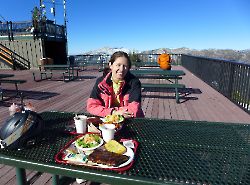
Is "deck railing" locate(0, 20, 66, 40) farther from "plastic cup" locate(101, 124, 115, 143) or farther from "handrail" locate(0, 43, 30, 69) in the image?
"plastic cup" locate(101, 124, 115, 143)

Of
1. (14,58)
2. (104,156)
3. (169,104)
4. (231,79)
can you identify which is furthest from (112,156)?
(14,58)

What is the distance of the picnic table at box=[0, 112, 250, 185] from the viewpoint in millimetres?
1109

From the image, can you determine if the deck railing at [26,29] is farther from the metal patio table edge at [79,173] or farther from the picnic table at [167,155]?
the metal patio table edge at [79,173]

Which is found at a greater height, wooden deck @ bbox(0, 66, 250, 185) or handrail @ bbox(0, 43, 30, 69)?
handrail @ bbox(0, 43, 30, 69)

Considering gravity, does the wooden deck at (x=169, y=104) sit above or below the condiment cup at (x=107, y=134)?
below

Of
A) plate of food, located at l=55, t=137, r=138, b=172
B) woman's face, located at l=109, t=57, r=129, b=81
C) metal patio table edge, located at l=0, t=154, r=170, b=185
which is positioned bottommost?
metal patio table edge, located at l=0, t=154, r=170, b=185

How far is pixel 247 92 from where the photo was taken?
18.0 feet

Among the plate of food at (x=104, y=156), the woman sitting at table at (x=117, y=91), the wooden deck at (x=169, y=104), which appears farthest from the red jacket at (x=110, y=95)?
the wooden deck at (x=169, y=104)

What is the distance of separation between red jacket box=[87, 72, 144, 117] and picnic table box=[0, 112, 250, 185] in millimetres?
532

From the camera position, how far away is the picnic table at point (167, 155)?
111 centimetres

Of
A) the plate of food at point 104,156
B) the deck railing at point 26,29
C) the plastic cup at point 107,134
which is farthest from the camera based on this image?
the deck railing at point 26,29

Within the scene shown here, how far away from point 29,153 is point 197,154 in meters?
1.08

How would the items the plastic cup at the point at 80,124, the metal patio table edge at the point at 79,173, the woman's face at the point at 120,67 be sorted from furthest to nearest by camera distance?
the woman's face at the point at 120,67 → the plastic cup at the point at 80,124 → the metal patio table edge at the point at 79,173

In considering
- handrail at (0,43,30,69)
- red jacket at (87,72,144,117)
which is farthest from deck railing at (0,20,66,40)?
red jacket at (87,72,144,117)
